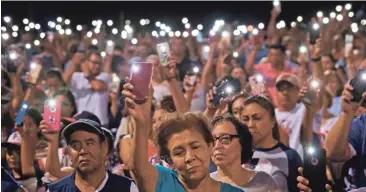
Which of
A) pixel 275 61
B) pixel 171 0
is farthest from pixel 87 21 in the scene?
pixel 275 61

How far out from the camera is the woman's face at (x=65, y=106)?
6.95 metres

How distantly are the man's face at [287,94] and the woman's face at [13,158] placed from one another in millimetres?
2401

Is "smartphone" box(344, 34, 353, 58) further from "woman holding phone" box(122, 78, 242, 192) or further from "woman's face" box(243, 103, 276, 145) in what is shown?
"woman holding phone" box(122, 78, 242, 192)

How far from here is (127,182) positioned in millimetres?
4133

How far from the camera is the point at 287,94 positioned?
22.1 ft

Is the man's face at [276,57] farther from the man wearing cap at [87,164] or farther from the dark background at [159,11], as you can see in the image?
the dark background at [159,11]

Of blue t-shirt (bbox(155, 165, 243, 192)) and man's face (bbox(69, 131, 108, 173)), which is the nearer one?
blue t-shirt (bbox(155, 165, 243, 192))

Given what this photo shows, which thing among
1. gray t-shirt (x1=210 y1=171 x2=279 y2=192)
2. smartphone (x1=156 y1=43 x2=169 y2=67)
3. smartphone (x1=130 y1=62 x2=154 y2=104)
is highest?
A: smartphone (x1=156 y1=43 x2=169 y2=67)

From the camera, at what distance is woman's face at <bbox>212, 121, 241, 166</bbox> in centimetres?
429

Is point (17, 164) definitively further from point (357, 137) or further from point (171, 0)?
point (171, 0)

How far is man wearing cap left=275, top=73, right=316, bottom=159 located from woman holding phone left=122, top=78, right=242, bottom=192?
109 inches

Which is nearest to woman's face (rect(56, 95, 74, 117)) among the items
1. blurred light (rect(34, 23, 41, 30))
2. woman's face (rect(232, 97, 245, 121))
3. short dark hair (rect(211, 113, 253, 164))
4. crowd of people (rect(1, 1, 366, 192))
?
crowd of people (rect(1, 1, 366, 192))

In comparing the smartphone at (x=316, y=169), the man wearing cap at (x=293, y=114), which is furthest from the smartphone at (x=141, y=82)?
the man wearing cap at (x=293, y=114)

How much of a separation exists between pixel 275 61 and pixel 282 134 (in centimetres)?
313
